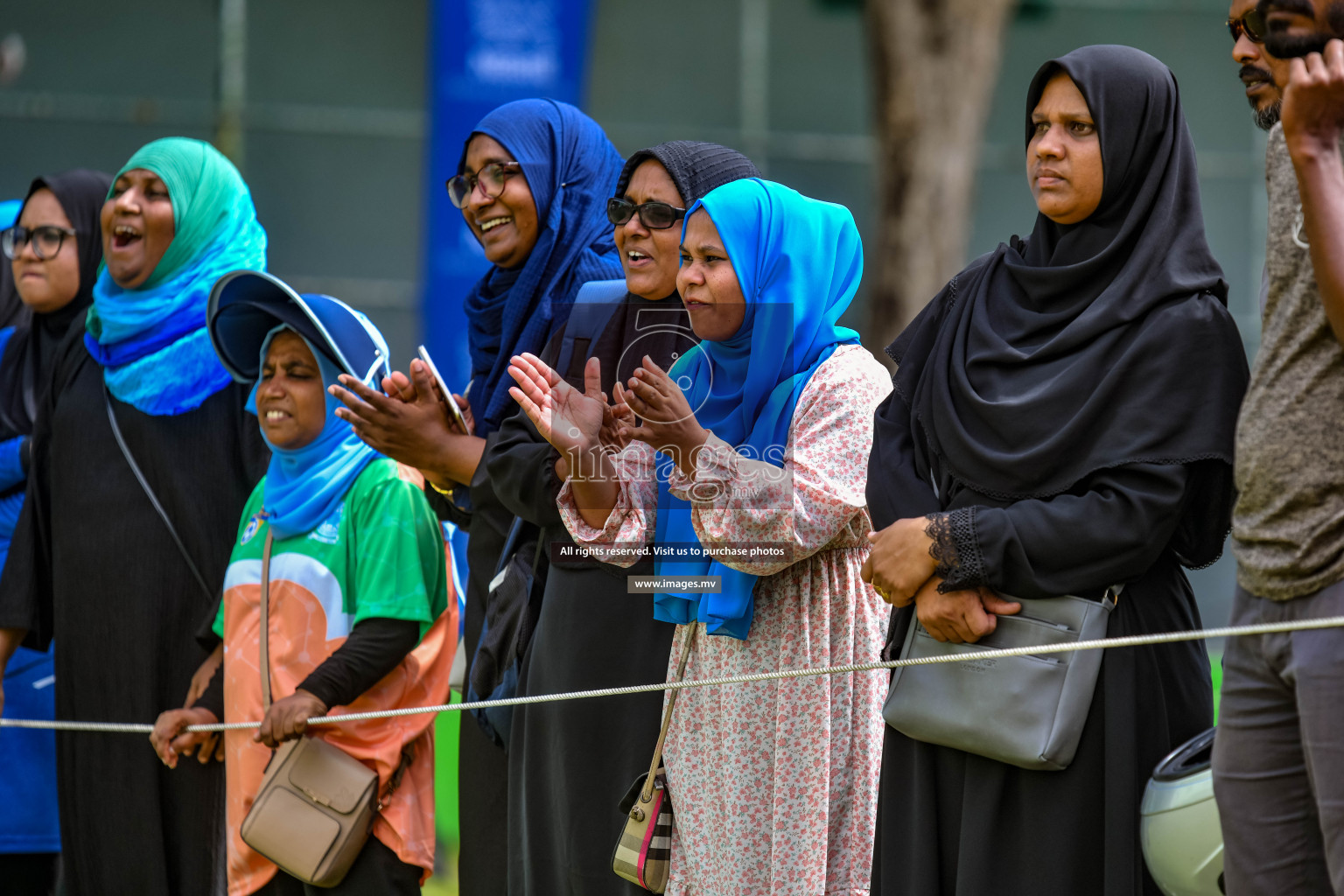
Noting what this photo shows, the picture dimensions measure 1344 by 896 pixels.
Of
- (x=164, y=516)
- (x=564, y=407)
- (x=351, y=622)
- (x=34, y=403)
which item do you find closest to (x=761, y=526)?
(x=564, y=407)

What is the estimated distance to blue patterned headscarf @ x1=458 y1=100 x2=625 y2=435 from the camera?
12.2ft

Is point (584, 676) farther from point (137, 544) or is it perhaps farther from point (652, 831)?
point (137, 544)

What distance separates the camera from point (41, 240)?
459cm

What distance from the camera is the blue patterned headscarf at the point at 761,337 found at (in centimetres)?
296

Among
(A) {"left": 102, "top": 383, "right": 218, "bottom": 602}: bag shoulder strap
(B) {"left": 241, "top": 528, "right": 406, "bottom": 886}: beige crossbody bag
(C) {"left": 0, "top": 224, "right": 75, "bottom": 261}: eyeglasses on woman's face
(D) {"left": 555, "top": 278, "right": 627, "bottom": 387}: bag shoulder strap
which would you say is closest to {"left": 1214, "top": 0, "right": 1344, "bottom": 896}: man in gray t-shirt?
(D) {"left": 555, "top": 278, "right": 627, "bottom": 387}: bag shoulder strap

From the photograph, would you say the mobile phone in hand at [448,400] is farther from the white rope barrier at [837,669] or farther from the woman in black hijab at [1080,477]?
the woman in black hijab at [1080,477]

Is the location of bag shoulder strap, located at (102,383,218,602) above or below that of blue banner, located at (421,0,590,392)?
below

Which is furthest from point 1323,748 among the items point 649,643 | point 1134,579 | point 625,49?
point 625,49

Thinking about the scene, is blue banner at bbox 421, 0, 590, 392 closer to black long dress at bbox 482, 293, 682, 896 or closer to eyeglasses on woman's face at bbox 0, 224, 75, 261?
eyeglasses on woman's face at bbox 0, 224, 75, 261

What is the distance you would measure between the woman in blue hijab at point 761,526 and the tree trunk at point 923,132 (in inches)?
267

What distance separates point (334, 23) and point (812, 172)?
10.7 feet

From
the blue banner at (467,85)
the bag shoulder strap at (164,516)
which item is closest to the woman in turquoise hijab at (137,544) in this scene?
the bag shoulder strap at (164,516)

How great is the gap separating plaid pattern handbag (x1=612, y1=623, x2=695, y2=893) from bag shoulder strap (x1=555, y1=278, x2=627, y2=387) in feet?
2.32

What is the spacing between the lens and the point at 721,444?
2.82 meters
